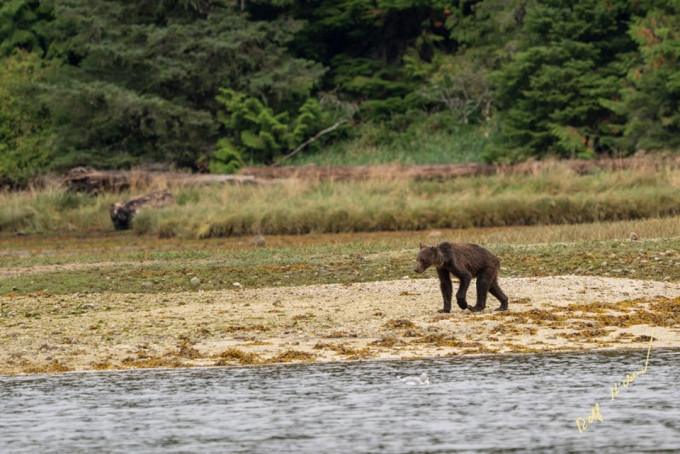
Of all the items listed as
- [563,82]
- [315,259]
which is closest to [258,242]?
[315,259]

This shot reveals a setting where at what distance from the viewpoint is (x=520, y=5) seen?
43.3 metres

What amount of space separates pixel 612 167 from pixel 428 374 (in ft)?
73.4

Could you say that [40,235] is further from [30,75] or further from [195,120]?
[30,75]

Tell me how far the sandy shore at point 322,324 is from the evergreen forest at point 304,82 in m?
22.8

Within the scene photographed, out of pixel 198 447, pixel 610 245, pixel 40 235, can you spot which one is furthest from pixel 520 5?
pixel 198 447

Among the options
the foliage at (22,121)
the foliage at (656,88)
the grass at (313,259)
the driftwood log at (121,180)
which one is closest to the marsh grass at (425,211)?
the grass at (313,259)

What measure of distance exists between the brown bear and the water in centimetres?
195

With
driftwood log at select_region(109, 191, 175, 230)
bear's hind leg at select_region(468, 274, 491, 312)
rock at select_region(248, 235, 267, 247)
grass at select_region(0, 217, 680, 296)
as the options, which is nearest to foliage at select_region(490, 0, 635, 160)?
driftwood log at select_region(109, 191, 175, 230)

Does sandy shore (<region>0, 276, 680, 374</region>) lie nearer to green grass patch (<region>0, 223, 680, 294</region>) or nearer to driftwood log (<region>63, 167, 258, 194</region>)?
green grass patch (<region>0, 223, 680, 294</region>)

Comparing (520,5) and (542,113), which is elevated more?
(520,5)

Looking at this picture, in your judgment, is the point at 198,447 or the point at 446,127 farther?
the point at 446,127

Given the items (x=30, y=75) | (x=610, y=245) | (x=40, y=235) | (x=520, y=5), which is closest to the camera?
(x=610, y=245)

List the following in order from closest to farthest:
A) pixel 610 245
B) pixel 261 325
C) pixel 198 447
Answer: pixel 198 447
pixel 261 325
pixel 610 245

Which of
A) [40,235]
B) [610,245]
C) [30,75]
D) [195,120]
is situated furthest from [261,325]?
[30,75]
